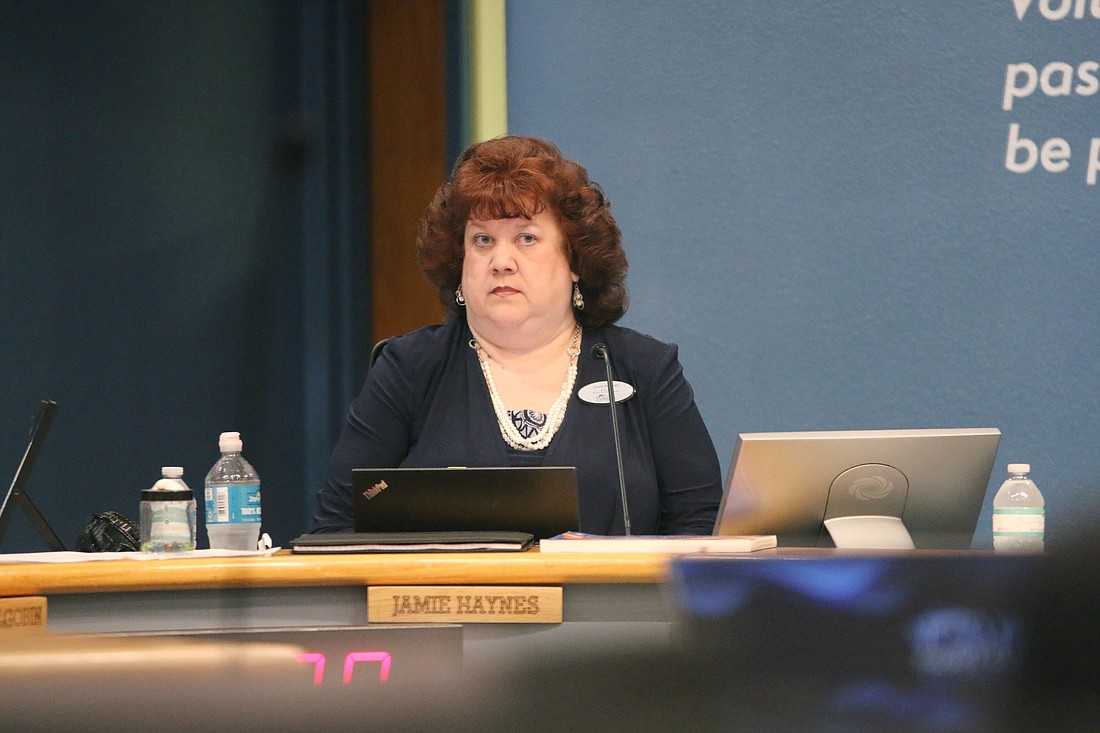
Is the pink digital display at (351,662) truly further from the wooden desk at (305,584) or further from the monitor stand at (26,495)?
the monitor stand at (26,495)

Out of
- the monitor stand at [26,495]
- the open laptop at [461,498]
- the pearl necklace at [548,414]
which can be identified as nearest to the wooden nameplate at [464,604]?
the open laptop at [461,498]

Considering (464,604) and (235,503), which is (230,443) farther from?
(464,604)

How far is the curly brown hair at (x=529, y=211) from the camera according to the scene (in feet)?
7.29

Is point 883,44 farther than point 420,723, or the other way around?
point 883,44


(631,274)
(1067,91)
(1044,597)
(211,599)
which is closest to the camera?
(1044,597)

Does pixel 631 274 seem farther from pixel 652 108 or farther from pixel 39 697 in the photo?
pixel 39 697

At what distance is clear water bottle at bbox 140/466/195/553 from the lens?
1.75 metres

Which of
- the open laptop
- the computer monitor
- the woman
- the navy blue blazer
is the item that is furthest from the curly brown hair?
the computer monitor

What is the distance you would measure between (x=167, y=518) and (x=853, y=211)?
1741mm

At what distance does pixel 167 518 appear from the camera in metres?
1.74

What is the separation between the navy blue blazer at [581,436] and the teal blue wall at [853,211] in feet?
2.09

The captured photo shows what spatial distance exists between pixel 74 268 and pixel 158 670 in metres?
2.69

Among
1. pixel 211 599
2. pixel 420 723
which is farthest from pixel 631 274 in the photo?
pixel 420 723

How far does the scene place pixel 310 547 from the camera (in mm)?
1602
